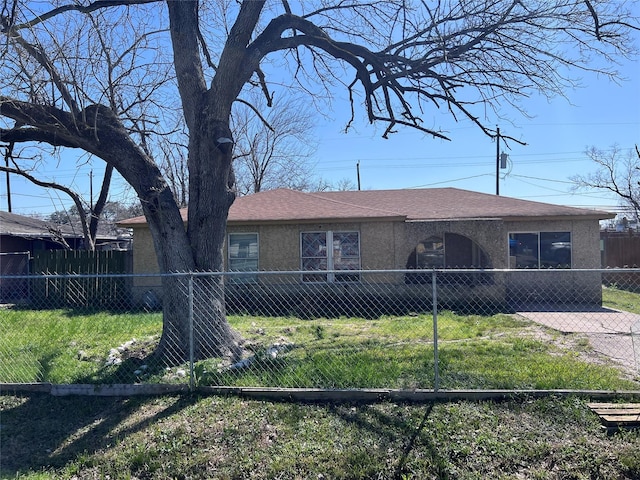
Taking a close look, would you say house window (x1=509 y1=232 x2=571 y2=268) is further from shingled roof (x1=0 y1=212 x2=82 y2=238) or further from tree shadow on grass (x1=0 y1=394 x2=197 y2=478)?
shingled roof (x1=0 y1=212 x2=82 y2=238)

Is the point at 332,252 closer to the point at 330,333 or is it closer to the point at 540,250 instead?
the point at 330,333

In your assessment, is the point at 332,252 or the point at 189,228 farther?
the point at 332,252

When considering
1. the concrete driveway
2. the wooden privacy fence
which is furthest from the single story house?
the concrete driveway

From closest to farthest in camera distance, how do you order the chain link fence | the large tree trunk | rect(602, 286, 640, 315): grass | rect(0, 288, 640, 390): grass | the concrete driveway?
rect(0, 288, 640, 390): grass → the chain link fence → the large tree trunk → the concrete driveway → rect(602, 286, 640, 315): grass

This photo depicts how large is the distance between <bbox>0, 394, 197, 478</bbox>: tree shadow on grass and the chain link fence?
418 millimetres

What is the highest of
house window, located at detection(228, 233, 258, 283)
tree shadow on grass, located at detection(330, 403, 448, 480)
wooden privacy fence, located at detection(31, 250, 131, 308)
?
house window, located at detection(228, 233, 258, 283)

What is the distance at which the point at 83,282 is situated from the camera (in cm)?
1384

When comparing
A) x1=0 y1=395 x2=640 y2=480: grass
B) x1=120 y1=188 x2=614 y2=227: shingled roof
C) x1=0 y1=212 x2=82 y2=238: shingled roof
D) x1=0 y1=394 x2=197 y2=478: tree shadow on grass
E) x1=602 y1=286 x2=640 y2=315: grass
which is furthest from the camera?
x1=0 y1=212 x2=82 y2=238: shingled roof

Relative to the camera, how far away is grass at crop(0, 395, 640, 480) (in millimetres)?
3582

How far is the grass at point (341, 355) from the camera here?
5.23m

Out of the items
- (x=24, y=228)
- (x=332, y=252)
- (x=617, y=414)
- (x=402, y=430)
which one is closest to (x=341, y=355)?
(x=402, y=430)

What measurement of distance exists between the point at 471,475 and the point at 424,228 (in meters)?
9.90

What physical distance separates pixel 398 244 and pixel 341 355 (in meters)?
6.91

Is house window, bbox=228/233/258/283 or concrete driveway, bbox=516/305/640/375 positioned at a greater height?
house window, bbox=228/233/258/283
